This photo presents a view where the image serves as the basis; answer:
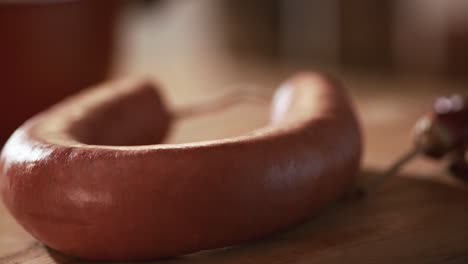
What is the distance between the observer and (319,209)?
101cm

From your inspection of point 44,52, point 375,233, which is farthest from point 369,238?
point 44,52

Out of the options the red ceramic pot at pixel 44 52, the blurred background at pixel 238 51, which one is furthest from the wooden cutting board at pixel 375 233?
the red ceramic pot at pixel 44 52

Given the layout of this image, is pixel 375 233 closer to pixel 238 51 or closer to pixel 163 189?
pixel 163 189

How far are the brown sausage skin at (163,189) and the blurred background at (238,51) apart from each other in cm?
46

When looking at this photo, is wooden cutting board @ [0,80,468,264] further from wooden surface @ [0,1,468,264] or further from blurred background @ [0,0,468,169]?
blurred background @ [0,0,468,169]

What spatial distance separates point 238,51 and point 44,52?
1674 millimetres

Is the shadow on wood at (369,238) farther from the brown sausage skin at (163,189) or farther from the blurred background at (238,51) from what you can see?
the blurred background at (238,51)

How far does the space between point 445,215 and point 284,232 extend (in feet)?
0.78

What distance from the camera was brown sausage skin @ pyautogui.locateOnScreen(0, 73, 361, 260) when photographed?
0.85m

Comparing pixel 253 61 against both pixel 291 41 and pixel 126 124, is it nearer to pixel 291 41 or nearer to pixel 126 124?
pixel 291 41

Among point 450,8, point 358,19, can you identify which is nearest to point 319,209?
point 450,8

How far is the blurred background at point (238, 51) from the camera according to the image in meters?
1.65

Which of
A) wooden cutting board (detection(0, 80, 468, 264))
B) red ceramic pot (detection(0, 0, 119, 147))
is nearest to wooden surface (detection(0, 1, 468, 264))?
wooden cutting board (detection(0, 80, 468, 264))

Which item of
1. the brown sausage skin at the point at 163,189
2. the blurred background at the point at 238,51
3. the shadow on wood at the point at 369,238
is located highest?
the blurred background at the point at 238,51
